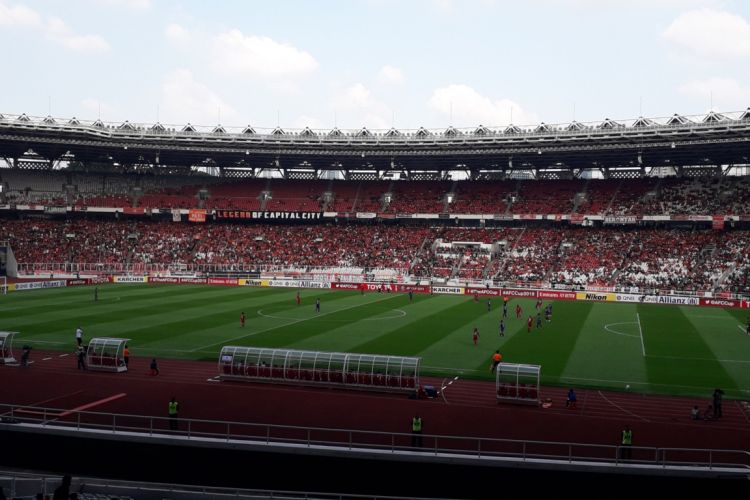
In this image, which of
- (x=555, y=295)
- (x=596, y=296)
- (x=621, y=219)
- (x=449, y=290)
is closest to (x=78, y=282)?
(x=449, y=290)

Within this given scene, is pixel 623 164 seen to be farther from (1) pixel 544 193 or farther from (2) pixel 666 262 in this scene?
(2) pixel 666 262

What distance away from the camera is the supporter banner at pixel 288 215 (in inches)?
3327

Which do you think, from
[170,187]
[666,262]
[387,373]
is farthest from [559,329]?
[170,187]

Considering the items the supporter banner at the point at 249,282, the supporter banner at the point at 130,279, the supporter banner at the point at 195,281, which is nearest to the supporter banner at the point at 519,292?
the supporter banner at the point at 249,282

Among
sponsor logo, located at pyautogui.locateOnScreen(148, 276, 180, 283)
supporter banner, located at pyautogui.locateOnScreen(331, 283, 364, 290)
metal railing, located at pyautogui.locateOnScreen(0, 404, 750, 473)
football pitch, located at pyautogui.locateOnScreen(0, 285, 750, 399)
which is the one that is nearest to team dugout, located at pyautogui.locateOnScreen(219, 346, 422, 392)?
football pitch, located at pyautogui.locateOnScreen(0, 285, 750, 399)

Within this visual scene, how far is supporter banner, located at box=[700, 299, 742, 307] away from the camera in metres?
56.4

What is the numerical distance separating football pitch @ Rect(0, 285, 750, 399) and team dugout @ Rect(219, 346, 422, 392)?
3937 millimetres

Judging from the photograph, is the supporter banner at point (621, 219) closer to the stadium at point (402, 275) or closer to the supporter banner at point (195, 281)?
the stadium at point (402, 275)

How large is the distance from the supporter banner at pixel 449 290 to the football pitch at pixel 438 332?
721 centimetres

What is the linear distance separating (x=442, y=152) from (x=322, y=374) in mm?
54549

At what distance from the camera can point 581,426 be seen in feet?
71.1

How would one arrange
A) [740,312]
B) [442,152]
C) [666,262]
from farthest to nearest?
[442,152] → [666,262] → [740,312]

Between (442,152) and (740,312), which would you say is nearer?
(740,312)

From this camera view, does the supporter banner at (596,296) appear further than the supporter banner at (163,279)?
No
